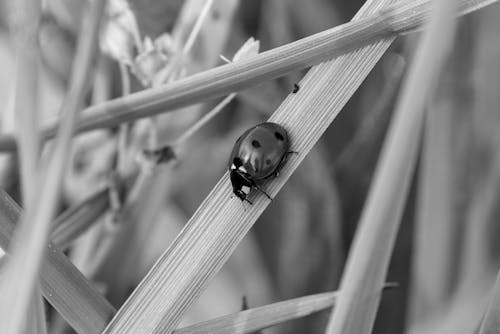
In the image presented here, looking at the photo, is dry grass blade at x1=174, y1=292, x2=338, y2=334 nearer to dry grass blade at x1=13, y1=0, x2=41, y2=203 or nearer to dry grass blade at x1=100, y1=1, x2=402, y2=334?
dry grass blade at x1=100, y1=1, x2=402, y2=334

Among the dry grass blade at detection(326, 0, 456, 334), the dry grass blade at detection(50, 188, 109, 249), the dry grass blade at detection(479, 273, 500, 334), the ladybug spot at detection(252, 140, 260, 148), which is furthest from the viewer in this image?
the dry grass blade at detection(50, 188, 109, 249)

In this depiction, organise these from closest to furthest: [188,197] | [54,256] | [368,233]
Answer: [368,233] < [54,256] < [188,197]

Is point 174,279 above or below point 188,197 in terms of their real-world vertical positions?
below

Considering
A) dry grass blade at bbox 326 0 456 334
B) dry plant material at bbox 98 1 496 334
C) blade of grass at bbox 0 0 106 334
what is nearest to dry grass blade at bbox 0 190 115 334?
dry plant material at bbox 98 1 496 334

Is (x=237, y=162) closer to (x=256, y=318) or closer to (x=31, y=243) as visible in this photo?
(x=256, y=318)

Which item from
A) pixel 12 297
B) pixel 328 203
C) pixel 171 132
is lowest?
pixel 12 297

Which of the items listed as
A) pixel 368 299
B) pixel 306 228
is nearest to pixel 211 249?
pixel 368 299

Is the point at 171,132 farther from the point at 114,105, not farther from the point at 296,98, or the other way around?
the point at 296,98
